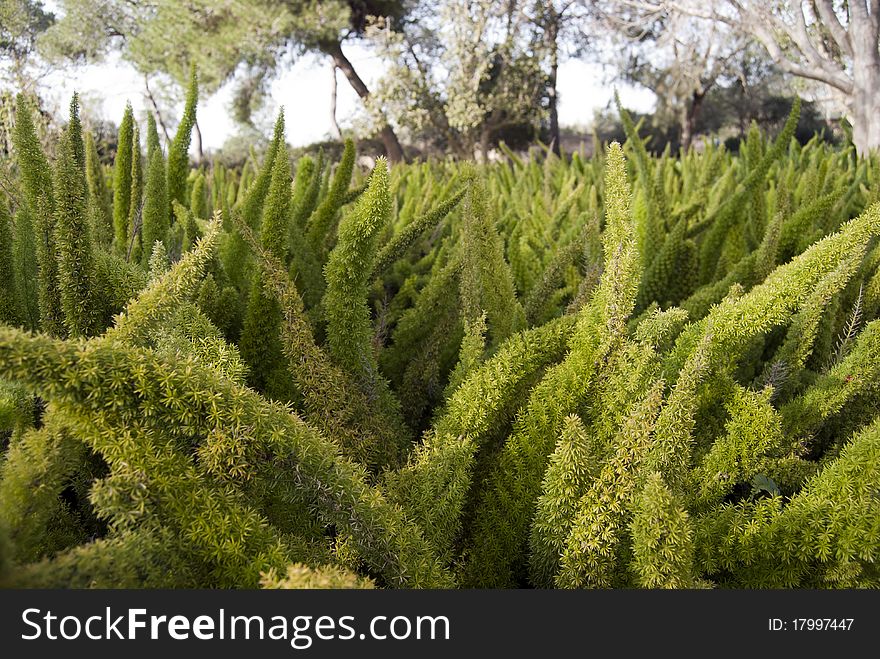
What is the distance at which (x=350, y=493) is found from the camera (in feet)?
0.96

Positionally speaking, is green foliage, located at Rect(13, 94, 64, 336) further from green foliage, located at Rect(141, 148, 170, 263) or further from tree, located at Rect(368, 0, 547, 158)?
tree, located at Rect(368, 0, 547, 158)

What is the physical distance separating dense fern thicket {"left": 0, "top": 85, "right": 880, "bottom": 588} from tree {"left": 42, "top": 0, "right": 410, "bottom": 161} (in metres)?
11.8

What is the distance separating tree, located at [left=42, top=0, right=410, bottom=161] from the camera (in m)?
12.5

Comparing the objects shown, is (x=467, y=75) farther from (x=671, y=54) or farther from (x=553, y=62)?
(x=671, y=54)

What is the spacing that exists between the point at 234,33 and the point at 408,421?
14822 millimetres

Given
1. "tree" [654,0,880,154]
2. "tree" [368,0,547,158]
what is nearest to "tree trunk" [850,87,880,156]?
"tree" [654,0,880,154]

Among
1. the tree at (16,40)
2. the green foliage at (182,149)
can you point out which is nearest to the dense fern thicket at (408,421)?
the green foliage at (182,149)

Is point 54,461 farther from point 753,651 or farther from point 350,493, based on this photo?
point 753,651

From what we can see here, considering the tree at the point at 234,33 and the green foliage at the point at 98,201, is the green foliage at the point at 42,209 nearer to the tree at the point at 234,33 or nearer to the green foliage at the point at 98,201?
the green foliage at the point at 98,201

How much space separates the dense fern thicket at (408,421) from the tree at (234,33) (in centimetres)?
1178

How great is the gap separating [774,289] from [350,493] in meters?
0.30

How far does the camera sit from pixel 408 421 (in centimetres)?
55

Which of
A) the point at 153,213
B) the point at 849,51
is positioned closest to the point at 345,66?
the point at 849,51

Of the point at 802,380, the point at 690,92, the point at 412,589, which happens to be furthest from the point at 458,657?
the point at 690,92
